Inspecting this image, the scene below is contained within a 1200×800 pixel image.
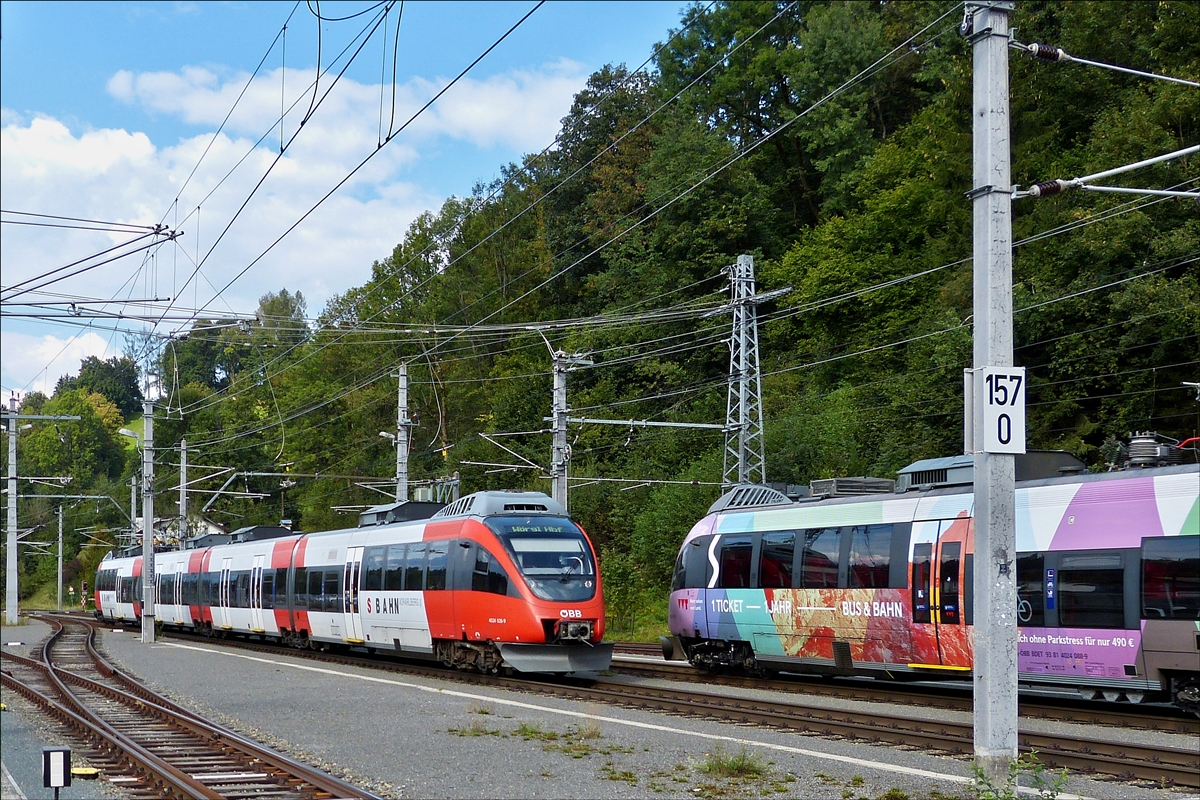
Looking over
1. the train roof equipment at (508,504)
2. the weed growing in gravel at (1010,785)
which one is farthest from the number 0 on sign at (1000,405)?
the train roof equipment at (508,504)

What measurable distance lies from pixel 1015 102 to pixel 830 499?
27.2 meters

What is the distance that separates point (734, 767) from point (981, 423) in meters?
4.13

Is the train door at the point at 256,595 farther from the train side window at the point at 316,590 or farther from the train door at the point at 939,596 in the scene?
the train door at the point at 939,596

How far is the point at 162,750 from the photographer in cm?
1440

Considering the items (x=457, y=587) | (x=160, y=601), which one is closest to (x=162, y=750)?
(x=457, y=587)

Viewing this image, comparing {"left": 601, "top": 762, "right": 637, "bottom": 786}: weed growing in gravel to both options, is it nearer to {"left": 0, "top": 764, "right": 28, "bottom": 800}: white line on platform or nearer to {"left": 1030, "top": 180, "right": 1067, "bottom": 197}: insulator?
{"left": 0, "top": 764, "right": 28, "bottom": 800}: white line on platform

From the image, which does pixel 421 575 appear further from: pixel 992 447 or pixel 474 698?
pixel 992 447

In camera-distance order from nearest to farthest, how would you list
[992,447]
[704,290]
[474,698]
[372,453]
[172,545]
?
[992,447] → [474,698] → [704,290] → [172,545] → [372,453]

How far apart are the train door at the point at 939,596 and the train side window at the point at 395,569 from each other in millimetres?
11963

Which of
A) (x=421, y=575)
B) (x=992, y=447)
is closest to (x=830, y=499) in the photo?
(x=421, y=575)

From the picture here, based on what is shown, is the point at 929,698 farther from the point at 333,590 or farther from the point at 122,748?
the point at 333,590

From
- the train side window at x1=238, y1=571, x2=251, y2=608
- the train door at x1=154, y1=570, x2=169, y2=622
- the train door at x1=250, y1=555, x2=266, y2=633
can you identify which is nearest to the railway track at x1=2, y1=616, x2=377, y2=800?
the train door at x1=250, y1=555, x2=266, y2=633

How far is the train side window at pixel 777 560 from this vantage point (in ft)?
68.8

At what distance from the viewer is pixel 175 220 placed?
20719 millimetres
